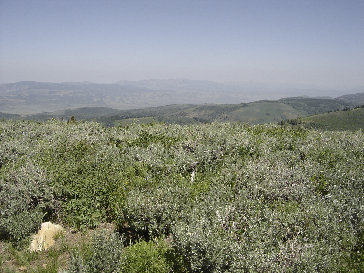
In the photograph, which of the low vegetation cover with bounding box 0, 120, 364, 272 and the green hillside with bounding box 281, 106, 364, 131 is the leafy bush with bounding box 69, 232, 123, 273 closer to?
the low vegetation cover with bounding box 0, 120, 364, 272

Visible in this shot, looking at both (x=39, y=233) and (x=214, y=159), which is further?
(x=214, y=159)

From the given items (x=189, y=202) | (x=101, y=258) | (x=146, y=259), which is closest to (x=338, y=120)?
(x=189, y=202)

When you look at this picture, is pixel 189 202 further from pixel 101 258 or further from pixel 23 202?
pixel 23 202

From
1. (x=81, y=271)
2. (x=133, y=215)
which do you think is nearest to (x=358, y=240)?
(x=133, y=215)

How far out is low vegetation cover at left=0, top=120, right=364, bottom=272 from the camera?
6.95 m

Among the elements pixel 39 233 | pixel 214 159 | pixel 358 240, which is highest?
pixel 214 159

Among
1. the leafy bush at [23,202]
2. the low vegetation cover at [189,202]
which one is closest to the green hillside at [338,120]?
the low vegetation cover at [189,202]

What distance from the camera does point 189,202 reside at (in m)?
9.98

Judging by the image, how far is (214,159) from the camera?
16156mm

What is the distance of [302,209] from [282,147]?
861cm

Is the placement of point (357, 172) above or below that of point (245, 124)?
below

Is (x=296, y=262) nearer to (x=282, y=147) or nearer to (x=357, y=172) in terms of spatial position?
(x=357, y=172)

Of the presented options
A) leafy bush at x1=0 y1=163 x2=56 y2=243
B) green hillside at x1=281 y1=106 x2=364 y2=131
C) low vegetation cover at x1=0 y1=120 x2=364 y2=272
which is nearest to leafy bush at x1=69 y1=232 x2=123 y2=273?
low vegetation cover at x1=0 y1=120 x2=364 y2=272

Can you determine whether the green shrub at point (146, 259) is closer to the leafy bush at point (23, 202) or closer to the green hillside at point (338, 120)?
the leafy bush at point (23, 202)
